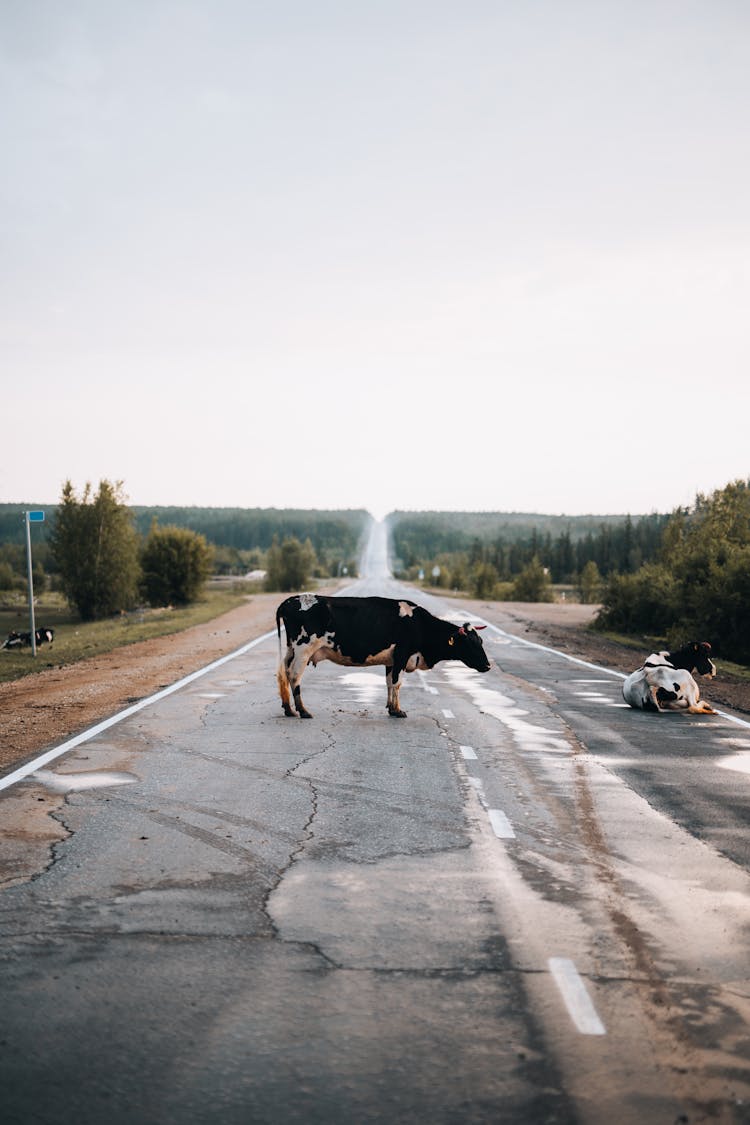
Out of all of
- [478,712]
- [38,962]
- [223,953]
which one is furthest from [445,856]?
[478,712]

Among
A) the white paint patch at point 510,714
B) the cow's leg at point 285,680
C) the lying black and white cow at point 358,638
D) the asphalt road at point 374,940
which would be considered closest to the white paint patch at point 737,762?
the asphalt road at point 374,940

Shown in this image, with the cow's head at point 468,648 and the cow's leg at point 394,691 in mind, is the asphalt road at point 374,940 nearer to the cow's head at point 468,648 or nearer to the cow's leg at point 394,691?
the cow's leg at point 394,691

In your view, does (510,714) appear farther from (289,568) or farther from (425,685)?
(289,568)

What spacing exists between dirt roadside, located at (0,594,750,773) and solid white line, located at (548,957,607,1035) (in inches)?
265

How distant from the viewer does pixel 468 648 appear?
47.3 ft

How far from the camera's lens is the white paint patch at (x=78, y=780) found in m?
9.02

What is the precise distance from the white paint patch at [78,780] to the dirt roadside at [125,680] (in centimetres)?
61

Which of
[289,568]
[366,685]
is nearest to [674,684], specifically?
[366,685]

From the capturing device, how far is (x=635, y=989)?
186 inches

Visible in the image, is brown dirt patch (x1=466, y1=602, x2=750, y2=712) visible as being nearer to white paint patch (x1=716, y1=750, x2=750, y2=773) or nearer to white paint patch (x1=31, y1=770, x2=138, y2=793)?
white paint patch (x1=716, y1=750, x2=750, y2=773)

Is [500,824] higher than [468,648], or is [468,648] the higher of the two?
[468,648]

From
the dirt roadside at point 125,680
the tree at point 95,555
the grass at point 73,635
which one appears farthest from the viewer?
the tree at point 95,555

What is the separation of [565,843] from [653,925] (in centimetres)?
176

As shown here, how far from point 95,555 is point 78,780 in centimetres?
6308
